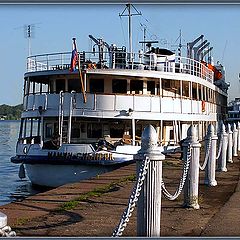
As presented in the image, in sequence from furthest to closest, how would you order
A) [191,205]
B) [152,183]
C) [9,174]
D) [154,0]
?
[9,174] → [191,205] → [152,183] → [154,0]

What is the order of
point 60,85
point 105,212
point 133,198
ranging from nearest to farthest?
point 133,198, point 105,212, point 60,85

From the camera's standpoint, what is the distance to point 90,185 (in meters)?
10.7

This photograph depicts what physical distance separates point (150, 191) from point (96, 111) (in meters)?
13.1

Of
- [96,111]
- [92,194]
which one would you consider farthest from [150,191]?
[96,111]

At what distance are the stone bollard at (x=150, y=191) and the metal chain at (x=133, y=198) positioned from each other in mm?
46

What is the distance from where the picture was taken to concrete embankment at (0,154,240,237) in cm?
615

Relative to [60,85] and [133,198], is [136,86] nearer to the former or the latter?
[60,85]

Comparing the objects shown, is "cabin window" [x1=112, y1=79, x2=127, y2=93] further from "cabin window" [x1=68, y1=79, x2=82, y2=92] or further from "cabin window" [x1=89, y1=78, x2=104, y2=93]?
"cabin window" [x1=68, y1=79, x2=82, y2=92]

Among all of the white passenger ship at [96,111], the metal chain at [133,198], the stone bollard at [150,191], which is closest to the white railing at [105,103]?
the white passenger ship at [96,111]

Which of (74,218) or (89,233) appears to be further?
(74,218)

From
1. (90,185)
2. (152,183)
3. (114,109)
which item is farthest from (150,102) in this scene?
(152,183)

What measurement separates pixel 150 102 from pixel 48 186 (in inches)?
187

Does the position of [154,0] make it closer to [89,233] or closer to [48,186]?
[89,233]

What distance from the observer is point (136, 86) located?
64.4ft
